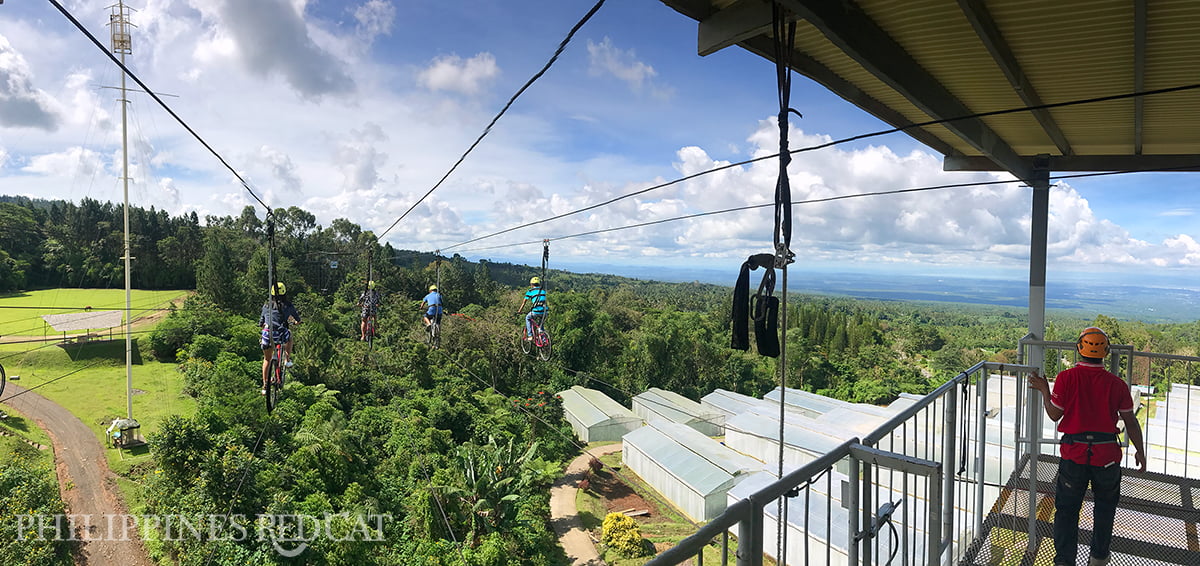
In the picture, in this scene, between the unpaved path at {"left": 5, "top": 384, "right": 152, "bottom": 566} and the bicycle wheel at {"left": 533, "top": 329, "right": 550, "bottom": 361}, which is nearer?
the bicycle wheel at {"left": 533, "top": 329, "right": 550, "bottom": 361}

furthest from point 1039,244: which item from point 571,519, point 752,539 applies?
point 571,519

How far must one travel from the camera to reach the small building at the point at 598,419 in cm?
2600

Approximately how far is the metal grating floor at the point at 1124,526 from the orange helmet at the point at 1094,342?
0.95 metres

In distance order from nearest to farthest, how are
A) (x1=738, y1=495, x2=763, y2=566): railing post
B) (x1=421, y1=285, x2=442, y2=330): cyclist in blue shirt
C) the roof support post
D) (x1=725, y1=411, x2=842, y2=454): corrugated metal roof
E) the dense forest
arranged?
(x1=738, y1=495, x2=763, y2=566): railing post
the roof support post
(x1=421, y1=285, x2=442, y2=330): cyclist in blue shirt
the dense forest
(x1=725, y1=411, x2=842, y2=454): corrugated metal roof

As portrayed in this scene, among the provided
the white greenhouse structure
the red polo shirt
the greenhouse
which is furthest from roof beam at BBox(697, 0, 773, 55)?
the greenhouse

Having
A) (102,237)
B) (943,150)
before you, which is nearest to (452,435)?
(943,150)

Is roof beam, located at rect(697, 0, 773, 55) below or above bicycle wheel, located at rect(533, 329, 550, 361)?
above

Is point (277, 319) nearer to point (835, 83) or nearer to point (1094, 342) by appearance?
point (835, 83)

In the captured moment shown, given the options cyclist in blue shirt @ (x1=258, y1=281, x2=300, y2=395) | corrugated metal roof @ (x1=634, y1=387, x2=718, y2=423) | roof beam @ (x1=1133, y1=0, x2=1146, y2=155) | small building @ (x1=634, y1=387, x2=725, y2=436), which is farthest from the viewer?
corrugated metal roof @ (x1=634, y1=387, x2=718, y2=423)

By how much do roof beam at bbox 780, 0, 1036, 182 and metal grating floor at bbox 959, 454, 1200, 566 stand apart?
2279mm

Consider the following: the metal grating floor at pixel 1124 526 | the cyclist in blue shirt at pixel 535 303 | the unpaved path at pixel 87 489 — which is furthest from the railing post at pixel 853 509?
the unpaved path at pixel 87 489

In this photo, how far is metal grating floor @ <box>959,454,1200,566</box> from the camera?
268 cm

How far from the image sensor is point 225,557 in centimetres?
1545

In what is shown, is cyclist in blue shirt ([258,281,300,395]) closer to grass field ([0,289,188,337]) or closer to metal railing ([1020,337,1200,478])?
metal railing ([1020,337,1200,478])
